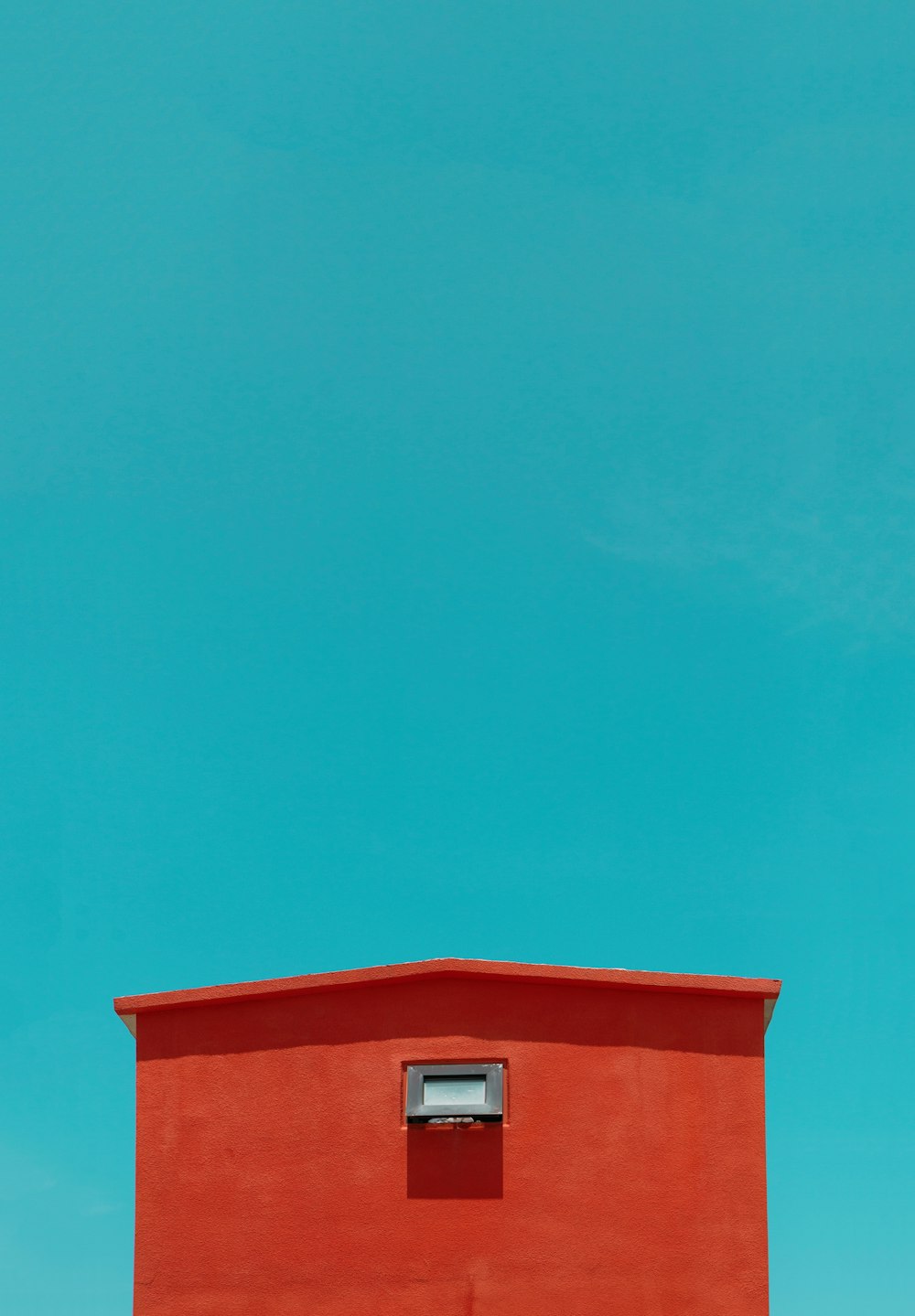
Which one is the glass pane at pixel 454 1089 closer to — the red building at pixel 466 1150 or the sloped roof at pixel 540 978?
the red building at pixel 466 1150

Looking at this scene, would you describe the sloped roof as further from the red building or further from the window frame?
the window frame

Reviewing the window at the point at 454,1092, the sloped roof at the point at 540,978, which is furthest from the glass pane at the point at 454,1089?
the sloped roof at the point at 540,978

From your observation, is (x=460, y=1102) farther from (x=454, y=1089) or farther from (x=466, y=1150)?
(x=466, y=1150)

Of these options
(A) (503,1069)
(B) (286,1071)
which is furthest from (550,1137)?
(B) (286,1071)

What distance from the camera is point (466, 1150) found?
14.4 meters

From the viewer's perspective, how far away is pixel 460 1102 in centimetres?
1447

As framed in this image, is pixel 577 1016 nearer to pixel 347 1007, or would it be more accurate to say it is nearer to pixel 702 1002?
pixel 702 1002

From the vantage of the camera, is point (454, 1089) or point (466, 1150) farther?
point (454, 1089)

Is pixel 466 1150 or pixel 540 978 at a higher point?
pixel 540 978

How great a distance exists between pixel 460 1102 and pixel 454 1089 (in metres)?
0.14

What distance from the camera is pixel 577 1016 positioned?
14750 millimetres

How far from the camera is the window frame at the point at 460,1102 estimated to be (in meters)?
14.4

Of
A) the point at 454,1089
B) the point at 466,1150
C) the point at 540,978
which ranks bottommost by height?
the point at 466,1150

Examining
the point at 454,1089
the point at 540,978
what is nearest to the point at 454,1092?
the point at 454,1089
